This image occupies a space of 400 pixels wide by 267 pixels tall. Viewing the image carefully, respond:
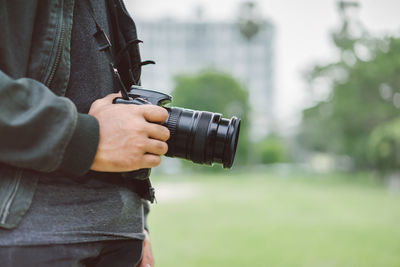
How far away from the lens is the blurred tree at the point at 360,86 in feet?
71.2

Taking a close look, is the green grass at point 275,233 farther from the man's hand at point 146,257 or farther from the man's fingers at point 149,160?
the man's fingers at point 149,160

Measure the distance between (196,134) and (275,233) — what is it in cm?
711

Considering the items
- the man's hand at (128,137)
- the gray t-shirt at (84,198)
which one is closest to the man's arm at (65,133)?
the man's hand at (128,137)

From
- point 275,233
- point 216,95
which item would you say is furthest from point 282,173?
point 275,233

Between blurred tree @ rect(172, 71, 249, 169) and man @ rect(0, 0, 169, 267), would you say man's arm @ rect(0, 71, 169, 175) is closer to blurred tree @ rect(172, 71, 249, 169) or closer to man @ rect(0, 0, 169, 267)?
man @ rect(0, 0, 169, 267)

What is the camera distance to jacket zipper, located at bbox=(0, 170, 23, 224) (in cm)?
90

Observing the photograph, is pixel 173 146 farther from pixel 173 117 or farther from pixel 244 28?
pixel 244 28

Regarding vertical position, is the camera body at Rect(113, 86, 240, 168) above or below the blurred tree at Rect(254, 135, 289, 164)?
above

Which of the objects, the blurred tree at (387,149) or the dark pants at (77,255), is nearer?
the dark pants at (77,255)

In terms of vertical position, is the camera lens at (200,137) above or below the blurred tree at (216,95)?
above

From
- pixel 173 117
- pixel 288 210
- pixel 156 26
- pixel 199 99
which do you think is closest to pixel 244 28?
pixel 199 99

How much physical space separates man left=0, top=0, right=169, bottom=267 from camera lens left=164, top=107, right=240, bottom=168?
108 millimetres

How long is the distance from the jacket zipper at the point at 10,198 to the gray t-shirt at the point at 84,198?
1.5 inches

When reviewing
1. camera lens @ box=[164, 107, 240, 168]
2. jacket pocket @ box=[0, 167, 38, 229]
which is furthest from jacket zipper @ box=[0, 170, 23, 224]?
camera lens @ box=[164, 107, 240, 168]
